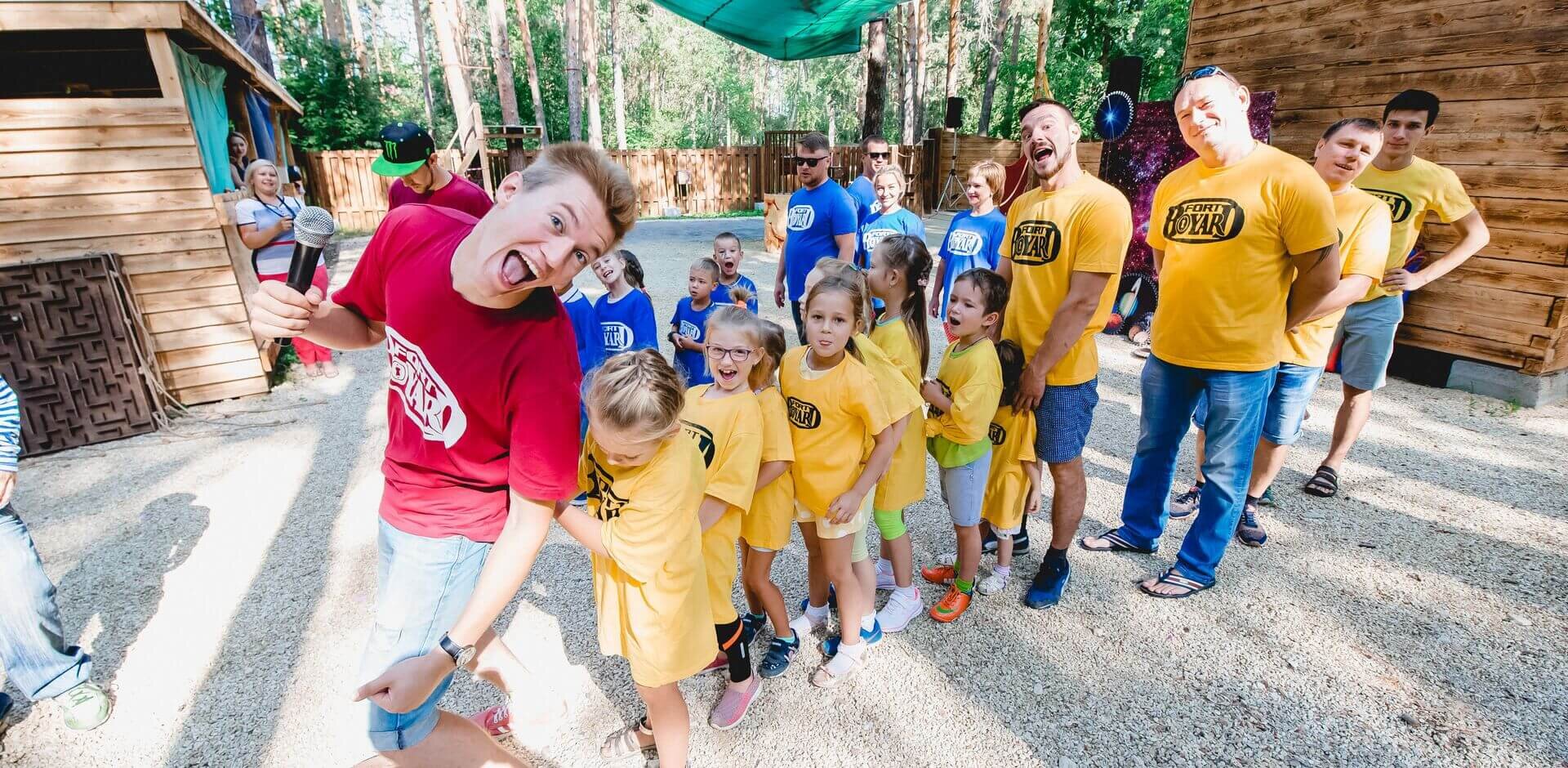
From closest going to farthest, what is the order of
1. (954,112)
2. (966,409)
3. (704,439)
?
(704,439) → (966,409) → (954,112)

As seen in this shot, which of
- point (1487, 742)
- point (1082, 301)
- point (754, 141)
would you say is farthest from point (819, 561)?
point (754, 141)

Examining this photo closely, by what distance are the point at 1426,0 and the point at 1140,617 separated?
6.03 metres

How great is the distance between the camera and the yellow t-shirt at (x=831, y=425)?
229cm

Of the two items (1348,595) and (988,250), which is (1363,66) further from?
(1348,595)

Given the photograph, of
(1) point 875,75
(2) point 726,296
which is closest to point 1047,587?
(2) point 726,296

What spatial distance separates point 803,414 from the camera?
241 centimetres

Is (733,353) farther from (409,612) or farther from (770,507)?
(409,612)

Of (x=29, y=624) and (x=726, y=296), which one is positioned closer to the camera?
(x=29, y=624)

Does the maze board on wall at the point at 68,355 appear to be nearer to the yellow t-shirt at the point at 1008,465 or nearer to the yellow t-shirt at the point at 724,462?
the yellow t-shirt at the point at 724,462

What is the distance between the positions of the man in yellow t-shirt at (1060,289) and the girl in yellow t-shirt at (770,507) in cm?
112

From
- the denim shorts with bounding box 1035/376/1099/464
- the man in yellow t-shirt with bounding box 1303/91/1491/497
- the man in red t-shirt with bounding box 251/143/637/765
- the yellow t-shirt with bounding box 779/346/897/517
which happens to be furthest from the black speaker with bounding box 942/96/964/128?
the man in red t-shirt with bounding box 251/143/637/765

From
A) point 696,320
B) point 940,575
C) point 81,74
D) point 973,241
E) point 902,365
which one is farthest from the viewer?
point 81,74

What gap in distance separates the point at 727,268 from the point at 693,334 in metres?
0.57

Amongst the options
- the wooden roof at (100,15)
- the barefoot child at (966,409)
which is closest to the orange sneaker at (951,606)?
the barefoot child at (966,409)
